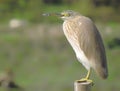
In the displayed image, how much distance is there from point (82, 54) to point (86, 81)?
0.68ft

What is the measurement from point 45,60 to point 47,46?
1211 millimetres

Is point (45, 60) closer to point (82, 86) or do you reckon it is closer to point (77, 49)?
point (77, 49)

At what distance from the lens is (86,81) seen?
5.51 m

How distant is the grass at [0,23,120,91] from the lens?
15.3 meters

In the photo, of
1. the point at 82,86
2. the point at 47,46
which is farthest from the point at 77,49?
the point at 47,46

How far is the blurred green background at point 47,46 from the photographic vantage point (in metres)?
15.5

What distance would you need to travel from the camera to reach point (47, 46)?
18.0 metres

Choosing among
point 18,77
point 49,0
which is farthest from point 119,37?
point 49,0

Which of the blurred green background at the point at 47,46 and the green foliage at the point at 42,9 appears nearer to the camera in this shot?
the blurred green background at the point at 47,46

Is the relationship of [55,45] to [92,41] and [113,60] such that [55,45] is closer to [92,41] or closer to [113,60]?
[113,60]

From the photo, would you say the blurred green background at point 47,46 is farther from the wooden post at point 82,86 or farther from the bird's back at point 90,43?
the wooden post at point 82,86

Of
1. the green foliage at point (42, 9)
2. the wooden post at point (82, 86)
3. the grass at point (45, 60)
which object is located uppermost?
the green foliage at point (42, 9)

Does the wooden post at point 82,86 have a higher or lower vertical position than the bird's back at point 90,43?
lower

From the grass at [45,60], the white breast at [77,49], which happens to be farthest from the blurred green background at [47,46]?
the white breast at [77,49]
